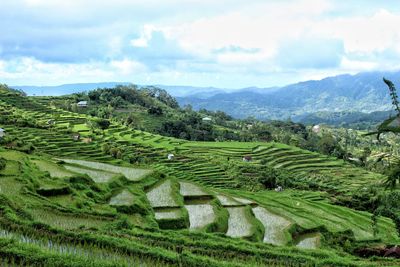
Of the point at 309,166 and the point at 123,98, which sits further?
the point at 123,98

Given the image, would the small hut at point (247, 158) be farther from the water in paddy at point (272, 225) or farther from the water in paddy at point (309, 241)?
the water in paddy at point (309, 241)

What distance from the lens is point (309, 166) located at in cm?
6394

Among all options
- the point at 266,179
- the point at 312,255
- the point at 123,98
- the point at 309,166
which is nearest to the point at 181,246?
the point at 312,255

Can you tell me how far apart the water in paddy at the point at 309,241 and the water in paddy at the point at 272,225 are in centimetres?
85

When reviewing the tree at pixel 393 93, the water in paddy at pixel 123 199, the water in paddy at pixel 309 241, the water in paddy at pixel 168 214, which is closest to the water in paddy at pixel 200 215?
the water in paddy at pixel 168 214

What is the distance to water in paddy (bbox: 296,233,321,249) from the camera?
1984 centimetres

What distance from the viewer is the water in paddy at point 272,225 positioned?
19.3 metres

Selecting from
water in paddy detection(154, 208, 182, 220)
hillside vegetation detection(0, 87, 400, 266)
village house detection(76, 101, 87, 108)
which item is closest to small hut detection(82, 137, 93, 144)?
hillside vegetation detection(0, 87, 400, 266)

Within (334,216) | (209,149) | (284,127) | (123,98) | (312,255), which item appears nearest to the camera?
(312,255)

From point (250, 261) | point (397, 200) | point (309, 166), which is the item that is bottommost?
point (309, 166)

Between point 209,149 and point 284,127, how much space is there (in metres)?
73.7

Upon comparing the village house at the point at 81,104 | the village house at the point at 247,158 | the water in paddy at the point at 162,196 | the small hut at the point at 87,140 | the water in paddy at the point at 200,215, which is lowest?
the village house at the point at 247,158

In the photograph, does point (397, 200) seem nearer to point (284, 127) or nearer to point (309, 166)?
point (309, 166)

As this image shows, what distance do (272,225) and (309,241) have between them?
1886 millimetres
